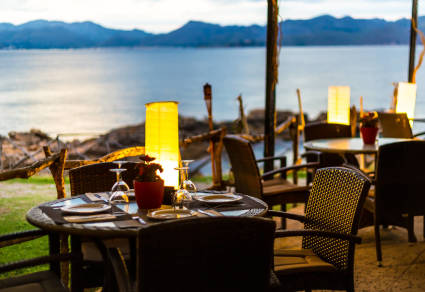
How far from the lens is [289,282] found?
2.50 meters

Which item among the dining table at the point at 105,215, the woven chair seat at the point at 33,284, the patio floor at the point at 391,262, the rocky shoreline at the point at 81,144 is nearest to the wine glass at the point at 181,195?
the dining table at the point at 105,215

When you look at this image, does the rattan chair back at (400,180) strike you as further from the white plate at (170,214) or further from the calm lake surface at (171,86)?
the calm lake surface at (171,86)

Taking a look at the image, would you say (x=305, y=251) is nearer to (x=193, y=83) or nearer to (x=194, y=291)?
(x=194, y=291)

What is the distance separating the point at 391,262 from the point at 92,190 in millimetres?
2262

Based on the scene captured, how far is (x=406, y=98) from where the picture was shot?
6020mm

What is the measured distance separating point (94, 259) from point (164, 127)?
0.78 metres

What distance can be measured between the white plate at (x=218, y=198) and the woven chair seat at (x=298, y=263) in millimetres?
357

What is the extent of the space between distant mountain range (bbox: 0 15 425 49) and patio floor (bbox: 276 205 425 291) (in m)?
3.06

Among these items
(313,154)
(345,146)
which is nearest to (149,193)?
(345,146)

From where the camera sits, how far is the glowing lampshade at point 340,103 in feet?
19.0

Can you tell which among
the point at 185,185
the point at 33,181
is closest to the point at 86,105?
the point at 33,181

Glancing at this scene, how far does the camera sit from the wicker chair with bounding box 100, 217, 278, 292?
1.59 m

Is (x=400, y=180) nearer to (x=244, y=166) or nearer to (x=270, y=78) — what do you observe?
(x=244, y=166)

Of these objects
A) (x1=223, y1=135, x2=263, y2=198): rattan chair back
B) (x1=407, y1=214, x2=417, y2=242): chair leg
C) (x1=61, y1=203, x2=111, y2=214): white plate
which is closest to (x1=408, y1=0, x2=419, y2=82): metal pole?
(x1=407, y1=214, x2=417, y2=242): chair leg
